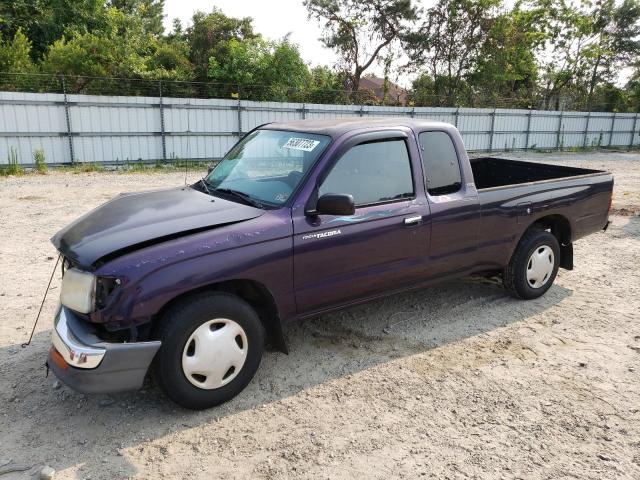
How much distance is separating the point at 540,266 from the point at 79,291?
4354 millimetres

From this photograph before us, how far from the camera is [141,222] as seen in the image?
3.50 meters

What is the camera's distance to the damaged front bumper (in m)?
2.99

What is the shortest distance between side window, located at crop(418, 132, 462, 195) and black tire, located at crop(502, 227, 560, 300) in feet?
3.66

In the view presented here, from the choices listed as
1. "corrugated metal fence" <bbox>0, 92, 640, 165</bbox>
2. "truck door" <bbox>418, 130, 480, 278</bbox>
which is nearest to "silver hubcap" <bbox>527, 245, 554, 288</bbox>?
"truck door" <bbox>418, 130, 480, 278</bbox>

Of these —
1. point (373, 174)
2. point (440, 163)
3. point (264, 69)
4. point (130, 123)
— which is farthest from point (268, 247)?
point (264, 69)

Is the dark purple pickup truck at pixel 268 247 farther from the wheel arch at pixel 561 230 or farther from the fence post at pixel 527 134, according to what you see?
the fence post at pixel 527 134

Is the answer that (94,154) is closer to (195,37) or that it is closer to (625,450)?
(195,37)

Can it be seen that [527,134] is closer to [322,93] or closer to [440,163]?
[322,93]

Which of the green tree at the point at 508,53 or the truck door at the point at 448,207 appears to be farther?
the green tree at the point at 508,53

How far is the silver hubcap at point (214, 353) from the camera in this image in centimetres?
329

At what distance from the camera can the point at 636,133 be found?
94.6 ft

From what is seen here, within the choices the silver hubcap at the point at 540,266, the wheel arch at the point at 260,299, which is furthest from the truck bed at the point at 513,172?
the wheel arch at the point at 260,299

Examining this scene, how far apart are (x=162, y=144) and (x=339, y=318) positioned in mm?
13362

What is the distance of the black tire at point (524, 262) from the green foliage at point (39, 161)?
519 inches
